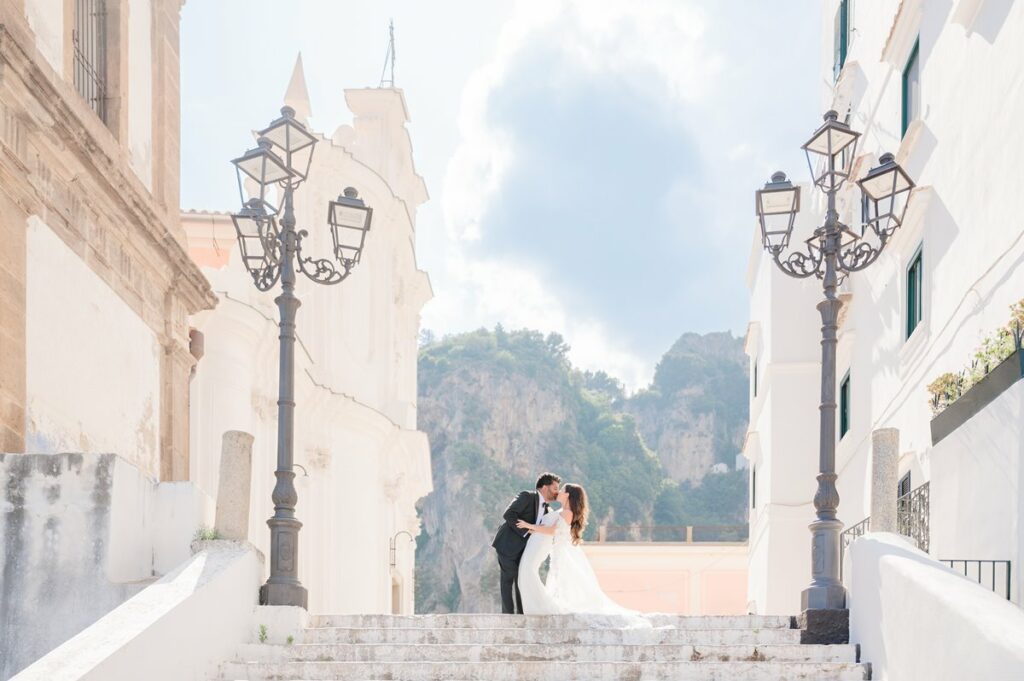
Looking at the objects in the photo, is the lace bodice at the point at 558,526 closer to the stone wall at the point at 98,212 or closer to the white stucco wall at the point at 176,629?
the white stucco wall at the point at 176,629

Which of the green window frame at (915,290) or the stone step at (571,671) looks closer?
the stone step at (571,671)

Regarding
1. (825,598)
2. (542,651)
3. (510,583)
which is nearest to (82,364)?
(510,583)

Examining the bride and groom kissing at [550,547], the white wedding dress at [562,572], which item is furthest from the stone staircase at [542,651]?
the bride and groom kissing at [550,547]

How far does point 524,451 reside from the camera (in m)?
104

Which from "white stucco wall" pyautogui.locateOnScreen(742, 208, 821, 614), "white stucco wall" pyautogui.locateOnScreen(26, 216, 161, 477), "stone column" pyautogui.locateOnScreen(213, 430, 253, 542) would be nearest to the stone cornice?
"white stucco wall" pyautogui.locateOnScreen(26, 216, 161, 477)

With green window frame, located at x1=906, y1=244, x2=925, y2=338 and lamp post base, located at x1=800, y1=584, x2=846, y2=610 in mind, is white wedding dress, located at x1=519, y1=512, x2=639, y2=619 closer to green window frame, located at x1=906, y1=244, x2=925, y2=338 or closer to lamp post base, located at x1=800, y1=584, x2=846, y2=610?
lamp post base, located at x1=800, y1=584, x2=846, y2=610

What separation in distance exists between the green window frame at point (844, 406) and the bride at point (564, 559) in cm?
1064

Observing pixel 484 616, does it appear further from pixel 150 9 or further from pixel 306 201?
pixel 306 201

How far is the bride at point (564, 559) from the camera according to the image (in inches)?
575

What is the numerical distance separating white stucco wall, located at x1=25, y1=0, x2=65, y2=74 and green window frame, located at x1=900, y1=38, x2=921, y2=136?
1031 centimetres

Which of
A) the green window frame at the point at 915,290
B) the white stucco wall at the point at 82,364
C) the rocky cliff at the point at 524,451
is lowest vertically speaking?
the rocky cliff at the point at 524,451

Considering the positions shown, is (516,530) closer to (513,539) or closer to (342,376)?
(513,539)

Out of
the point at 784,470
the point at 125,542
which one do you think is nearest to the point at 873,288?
the point at 784,470

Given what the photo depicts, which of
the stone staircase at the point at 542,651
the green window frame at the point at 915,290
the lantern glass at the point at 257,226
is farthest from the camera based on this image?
the green window frame at the point at 915,290
